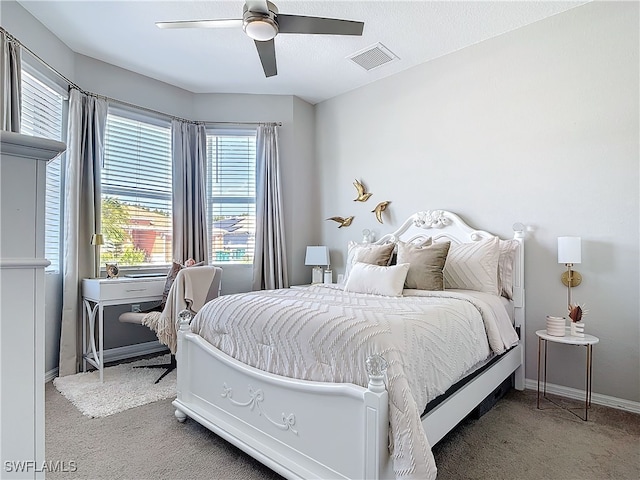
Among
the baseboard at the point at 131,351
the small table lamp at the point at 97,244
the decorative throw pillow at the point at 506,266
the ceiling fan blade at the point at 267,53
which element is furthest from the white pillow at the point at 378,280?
the baseboard at the point at 131,351

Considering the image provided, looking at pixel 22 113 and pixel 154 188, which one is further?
pixel 154 188

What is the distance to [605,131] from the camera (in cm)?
258

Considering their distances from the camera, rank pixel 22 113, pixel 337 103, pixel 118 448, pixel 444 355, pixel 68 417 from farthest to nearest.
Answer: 1. pixel 337 103
2. pixel 22 113
3. pixel 68 417
4. pixel 118 448
5. pixel 444 355

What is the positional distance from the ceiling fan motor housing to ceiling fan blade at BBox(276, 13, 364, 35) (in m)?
0.06

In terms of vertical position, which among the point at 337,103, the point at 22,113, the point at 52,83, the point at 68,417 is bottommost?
the point at 68,417

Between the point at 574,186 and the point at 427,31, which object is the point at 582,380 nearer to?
the point at 574,186

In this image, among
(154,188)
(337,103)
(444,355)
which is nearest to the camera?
(444,355)

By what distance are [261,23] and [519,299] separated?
262 cm

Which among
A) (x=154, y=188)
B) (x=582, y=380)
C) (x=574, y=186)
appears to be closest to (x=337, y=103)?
(x=154, y=188)

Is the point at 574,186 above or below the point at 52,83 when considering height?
below

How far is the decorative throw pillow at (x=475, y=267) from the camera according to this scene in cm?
273

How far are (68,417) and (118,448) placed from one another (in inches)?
24.1

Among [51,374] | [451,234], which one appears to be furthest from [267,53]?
[51,374]

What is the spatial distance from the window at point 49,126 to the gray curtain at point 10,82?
271 mm
